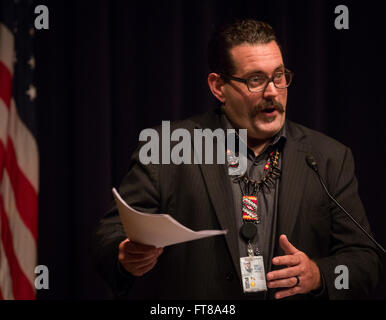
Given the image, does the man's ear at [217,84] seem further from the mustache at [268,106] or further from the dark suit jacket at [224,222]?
the dark suit jacket at [224,222]

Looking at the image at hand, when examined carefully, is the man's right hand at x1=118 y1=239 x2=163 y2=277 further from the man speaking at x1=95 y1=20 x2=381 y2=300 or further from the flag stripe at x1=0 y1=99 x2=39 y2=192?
the flag stripe at x1=0 y1=99 x2=39 y2=192

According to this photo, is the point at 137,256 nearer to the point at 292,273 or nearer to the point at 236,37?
the point at 292,273

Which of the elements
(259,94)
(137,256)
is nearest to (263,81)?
(259,94)

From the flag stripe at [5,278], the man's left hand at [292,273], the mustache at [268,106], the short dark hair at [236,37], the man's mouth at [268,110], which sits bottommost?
the flag stripe at [5,278]

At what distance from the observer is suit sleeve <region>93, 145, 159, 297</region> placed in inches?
62.1

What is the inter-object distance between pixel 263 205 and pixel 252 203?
0.07 meters

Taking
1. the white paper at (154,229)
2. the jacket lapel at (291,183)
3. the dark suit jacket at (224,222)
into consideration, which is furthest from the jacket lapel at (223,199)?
the white paper at (154,229)

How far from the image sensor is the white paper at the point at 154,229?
43.4 inches

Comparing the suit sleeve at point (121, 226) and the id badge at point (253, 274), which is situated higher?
the suit sleeve at point (121, 226)

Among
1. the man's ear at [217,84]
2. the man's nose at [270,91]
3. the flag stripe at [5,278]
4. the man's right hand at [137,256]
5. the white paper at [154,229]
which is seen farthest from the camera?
the flag stripe at [5,278]

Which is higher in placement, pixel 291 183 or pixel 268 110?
pixel 268 110

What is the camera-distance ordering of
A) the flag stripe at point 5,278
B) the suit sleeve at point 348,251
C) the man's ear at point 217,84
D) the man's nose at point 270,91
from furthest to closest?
1. the flag stripe at point 5,278
2. the man's ear at point 217,84
3. the man's nose at point 270,91
4. the suit sleeve at point 348,251

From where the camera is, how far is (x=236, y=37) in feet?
6.07

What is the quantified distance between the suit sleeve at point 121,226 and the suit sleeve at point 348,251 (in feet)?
2.18
